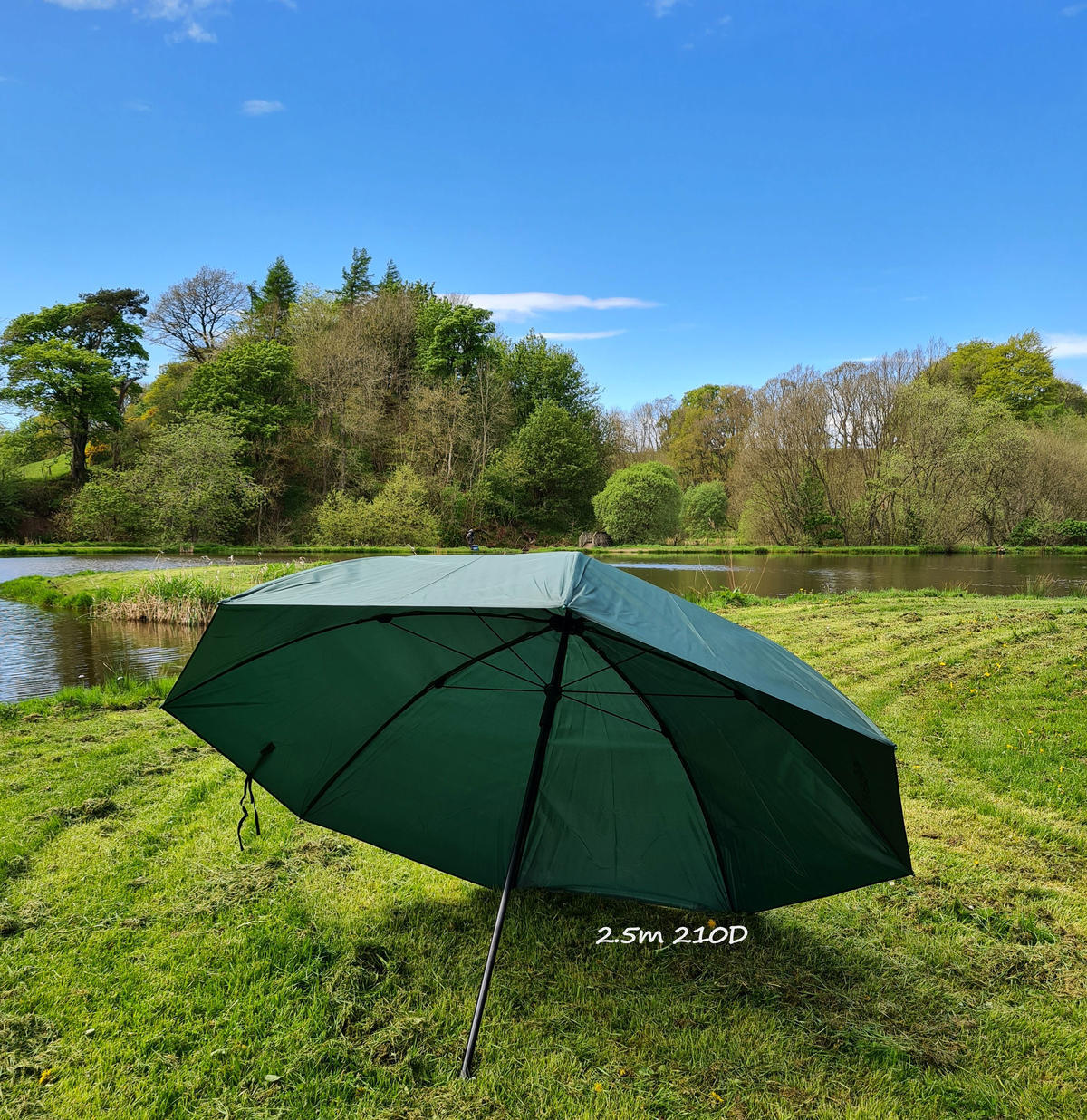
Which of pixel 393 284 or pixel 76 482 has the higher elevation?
pixel 393 284

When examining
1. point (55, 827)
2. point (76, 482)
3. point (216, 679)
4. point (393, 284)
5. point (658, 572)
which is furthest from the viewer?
point (393, 284)

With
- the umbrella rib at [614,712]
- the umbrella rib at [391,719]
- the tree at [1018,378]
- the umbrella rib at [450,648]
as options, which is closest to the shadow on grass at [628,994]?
the umbrella rib at [391,719]

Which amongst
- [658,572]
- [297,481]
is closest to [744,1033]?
[658,572]

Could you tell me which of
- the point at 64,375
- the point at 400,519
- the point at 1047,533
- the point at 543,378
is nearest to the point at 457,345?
the point at 543,378

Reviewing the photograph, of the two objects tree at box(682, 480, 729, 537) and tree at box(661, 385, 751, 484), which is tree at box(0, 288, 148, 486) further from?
tree at box(661, 385, 751, 484)

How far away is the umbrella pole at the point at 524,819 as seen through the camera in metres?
1.79

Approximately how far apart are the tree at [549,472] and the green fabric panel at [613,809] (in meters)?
32.8

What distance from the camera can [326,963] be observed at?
2.28 m

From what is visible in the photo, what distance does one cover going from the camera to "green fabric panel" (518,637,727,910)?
2291 millimetres

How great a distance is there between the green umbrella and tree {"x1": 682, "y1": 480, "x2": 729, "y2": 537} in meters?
34.7

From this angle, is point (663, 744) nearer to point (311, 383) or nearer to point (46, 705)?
point (46, 705)

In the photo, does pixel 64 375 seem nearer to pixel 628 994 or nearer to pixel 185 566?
pixel 185 566

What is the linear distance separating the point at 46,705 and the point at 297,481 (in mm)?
28471

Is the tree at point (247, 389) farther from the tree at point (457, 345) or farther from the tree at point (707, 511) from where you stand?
the tree at point (707, 511)
